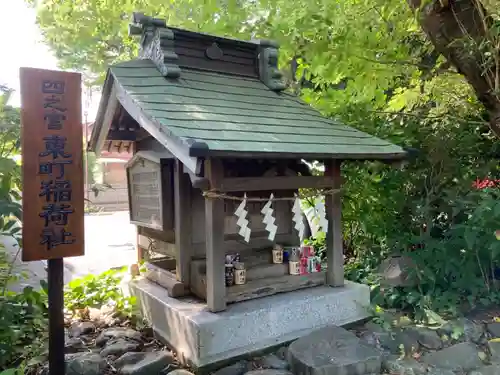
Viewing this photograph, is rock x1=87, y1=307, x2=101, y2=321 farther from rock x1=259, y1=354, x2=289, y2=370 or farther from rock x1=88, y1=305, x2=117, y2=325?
rock x1=259, y1=354, x2=289, y2=370

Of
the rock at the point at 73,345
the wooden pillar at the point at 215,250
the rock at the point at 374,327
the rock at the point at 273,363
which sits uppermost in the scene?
the wooden pillar at the point at 215,250

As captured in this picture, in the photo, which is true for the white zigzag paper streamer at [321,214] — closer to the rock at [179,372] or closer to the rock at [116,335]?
the rock at [179,372]

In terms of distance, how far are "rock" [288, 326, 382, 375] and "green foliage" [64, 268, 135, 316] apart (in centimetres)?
234

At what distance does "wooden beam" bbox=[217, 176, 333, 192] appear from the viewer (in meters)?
4.02

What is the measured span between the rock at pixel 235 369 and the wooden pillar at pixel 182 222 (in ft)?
3.74

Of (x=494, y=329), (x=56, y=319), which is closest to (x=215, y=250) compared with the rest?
(x=56, y=319)

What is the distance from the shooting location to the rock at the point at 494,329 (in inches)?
176

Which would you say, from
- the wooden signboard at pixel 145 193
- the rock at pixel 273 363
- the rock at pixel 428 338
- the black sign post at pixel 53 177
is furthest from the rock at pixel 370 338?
the black sign post at pixel 53 177

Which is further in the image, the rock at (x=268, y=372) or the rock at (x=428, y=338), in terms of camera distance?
the rock at (x=428, y=338)

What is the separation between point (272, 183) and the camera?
435 cm

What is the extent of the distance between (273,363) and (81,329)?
2.44 meters

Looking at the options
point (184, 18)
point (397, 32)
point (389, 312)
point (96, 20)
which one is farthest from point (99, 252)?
point (397, 32)

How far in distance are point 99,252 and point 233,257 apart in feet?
25.4

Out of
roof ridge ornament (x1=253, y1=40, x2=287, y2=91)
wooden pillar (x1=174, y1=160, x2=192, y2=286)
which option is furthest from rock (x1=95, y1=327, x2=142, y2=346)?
roof ridge ornament (x1=253, y1=40, x2=287, y2=91)
